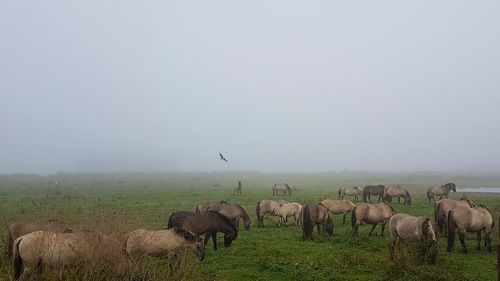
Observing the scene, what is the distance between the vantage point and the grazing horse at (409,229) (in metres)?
13.9

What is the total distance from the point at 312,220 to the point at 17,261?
12.4m

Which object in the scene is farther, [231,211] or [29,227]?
[231,211]

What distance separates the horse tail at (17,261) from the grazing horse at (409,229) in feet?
37.2

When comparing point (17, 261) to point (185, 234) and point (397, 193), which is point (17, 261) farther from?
point (397, 193)

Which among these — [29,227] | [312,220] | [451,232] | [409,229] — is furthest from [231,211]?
[451,232]

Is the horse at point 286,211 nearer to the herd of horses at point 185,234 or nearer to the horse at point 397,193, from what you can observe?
the herd of horses at point 185,234

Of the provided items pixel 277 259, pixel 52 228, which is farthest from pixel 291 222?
pixel 52 228

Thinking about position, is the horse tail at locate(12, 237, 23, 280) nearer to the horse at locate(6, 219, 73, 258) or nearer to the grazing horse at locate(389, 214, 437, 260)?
the horse at locate(6, 219, 73, 258)

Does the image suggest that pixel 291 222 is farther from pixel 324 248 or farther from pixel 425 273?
pixel 425 273

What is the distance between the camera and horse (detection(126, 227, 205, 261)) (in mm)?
11352

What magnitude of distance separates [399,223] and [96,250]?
11.5 m

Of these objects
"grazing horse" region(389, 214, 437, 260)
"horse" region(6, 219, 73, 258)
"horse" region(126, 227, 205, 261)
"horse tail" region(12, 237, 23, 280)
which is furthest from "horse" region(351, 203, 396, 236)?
"horse tail" region(12, 237, 23, 280)

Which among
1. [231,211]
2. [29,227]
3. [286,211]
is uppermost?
[29,227]

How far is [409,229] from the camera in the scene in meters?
14.6
